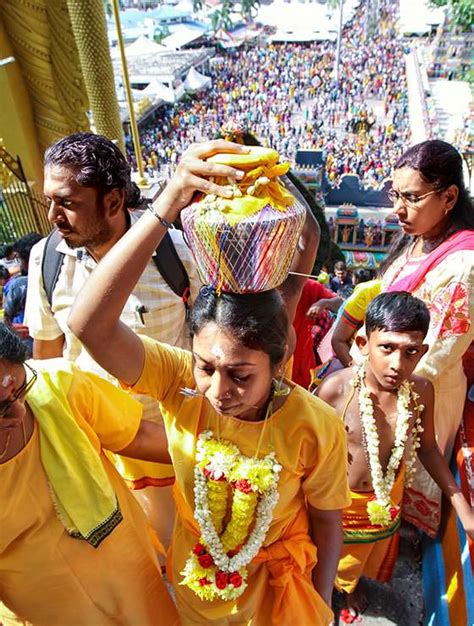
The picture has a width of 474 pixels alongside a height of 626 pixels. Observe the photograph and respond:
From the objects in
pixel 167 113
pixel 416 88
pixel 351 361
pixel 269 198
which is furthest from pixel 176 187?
pixel 416 88

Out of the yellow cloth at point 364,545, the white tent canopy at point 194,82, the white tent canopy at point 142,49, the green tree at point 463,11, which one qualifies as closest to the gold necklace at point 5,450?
the yellow cloth at point 364,545

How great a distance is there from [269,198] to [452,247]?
1.42 meters

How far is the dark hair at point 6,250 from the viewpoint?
6.71 metres

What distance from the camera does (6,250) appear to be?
6.77 m

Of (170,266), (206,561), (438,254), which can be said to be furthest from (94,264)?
(438,254)

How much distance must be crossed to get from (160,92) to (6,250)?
26.0m

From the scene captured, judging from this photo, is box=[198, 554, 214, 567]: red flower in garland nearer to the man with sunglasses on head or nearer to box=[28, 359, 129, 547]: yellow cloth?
the man with sunglasses on head

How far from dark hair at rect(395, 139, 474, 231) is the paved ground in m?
1.73

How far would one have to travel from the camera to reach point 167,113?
29734mm

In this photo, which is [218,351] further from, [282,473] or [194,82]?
[194,82]

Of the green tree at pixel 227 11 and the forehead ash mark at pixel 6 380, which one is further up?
the forehead ash mark at pixel 6 380

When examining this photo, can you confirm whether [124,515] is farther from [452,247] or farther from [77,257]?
[452,247]

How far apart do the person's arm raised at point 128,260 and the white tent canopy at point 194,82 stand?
33.9 m

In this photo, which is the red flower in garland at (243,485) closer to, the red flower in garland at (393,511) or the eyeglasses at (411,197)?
the red flower in garland at (393,511)
